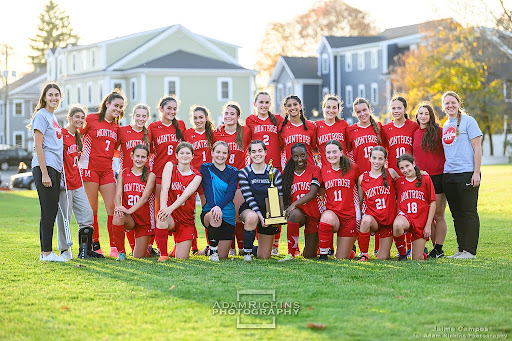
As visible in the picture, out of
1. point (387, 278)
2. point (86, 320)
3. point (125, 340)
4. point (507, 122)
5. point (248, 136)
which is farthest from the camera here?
point (507, 122)

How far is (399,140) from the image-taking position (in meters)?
9.52

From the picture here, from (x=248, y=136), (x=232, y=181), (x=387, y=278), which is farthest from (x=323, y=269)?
(x=248, y=136)

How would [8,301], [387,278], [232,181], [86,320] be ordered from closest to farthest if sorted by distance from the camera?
[86,320]
[8,301]
[387,278]
[232,181]

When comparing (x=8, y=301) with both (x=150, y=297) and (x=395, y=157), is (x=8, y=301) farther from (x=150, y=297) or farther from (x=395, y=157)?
(x=395, y=157)

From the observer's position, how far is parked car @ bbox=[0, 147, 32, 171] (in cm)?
5038

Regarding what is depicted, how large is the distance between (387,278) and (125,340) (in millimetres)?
3054

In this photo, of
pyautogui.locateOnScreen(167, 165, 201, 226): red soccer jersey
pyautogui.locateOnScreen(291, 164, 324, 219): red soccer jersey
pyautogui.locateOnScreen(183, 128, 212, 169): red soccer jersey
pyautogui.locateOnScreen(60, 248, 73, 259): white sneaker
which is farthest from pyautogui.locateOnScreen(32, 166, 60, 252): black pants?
pyautogui.locateOnScreen(291, 164, 324, 219): red soccer jersey

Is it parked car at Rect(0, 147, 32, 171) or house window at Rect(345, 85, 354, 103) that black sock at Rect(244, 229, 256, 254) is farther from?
house window at Rect(345, 85, 354, 103)

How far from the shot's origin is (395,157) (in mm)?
9547

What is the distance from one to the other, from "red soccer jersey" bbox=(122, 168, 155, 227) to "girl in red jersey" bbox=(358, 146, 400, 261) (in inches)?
97.8

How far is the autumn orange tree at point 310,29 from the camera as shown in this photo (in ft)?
230

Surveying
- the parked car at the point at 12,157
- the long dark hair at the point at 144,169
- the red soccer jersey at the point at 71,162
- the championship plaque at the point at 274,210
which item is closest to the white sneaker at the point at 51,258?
the red soccer jersey at the point at 71,162

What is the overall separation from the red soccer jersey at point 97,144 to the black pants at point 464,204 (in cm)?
402
